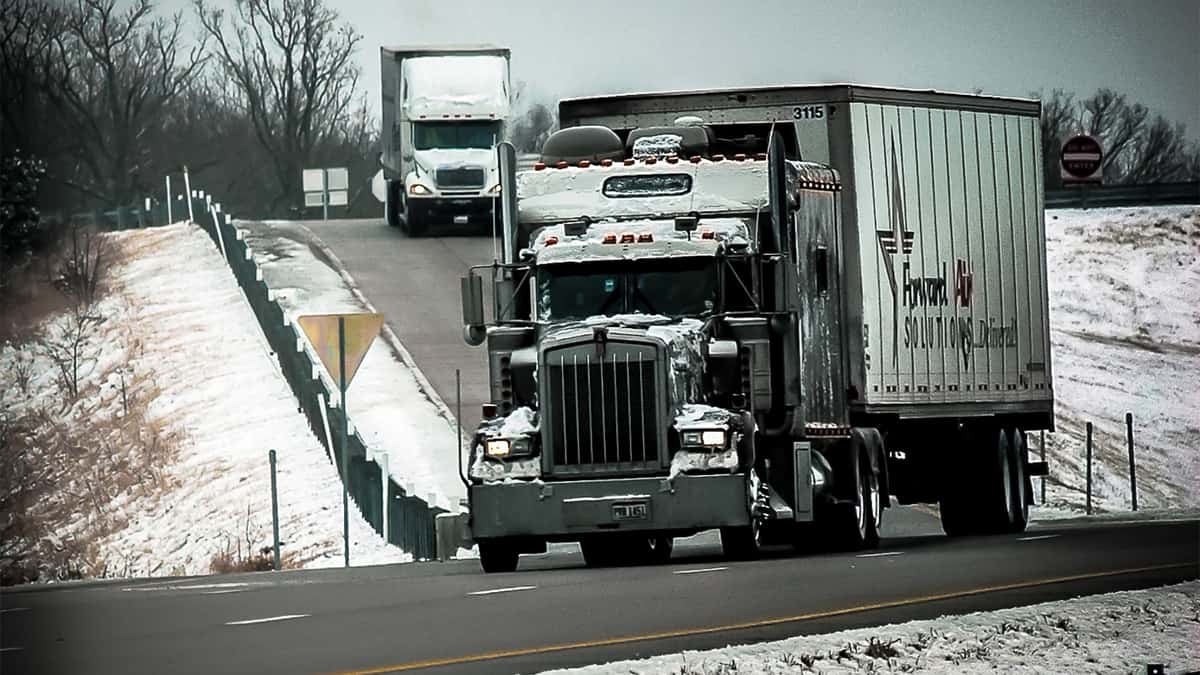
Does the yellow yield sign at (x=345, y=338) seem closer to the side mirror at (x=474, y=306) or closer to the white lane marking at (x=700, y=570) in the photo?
the side mirror at (x=474, y=306)

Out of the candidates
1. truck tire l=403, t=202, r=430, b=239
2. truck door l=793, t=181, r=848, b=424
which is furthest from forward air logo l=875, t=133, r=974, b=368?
truck tire l=403, t=202, r=430, b=239

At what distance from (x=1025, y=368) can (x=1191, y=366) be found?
28398mm

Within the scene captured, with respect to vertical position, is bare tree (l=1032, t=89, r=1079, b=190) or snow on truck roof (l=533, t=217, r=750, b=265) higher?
bare tree (l=1032, t=89, r=1079, b=190)

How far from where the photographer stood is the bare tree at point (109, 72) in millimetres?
10070

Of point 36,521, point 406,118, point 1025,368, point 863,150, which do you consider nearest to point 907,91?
point 863,150

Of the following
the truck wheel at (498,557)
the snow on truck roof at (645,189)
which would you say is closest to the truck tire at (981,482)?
the snow on truck roof at (645,189)

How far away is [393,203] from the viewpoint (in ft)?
207

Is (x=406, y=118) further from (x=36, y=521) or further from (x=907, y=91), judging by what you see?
(x=907, y=91)

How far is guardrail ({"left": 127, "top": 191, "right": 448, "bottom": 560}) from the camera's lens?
29.0 meters

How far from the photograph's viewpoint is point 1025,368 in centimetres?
2745

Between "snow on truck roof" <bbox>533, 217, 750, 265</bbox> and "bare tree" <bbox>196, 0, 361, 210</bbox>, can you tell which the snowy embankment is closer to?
"bare tree" <bbox>196, 0, 361, 210</bbox>

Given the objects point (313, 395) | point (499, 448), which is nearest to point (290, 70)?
point (313, 395)

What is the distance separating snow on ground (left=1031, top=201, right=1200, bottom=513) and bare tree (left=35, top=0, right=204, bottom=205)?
2570 cm

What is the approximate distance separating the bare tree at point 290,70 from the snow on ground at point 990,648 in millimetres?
10099
